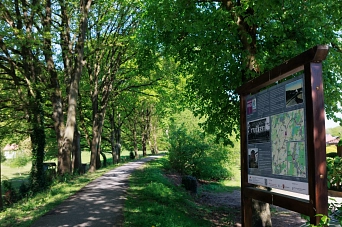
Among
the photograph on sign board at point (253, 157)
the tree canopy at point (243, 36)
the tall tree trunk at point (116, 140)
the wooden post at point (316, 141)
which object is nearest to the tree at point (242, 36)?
the tree canopy at point (243, 36)

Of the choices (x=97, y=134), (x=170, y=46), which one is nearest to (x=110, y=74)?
(x=97, y=134)

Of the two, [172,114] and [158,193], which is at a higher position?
[172,114]

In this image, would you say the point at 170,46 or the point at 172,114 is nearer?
the point at 170,46

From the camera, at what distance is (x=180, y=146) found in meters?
21.5

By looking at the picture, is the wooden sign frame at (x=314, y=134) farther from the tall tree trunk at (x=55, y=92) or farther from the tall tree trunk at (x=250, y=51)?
the tall tree trunk at (x=55, y=92)

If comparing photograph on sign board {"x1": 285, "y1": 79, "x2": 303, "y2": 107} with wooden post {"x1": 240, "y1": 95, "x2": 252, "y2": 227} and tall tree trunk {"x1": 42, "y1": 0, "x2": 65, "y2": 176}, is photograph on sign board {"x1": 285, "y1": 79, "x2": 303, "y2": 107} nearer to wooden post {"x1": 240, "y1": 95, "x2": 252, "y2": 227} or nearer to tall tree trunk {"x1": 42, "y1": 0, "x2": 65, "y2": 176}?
wooden post {"x1": 240, "y1": 95, "x2": 252, "y2": 227}

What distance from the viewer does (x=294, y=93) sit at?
151 inches

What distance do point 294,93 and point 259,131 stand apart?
3.30 ft

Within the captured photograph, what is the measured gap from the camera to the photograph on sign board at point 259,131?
176 inches

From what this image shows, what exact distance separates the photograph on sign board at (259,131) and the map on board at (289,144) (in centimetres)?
15

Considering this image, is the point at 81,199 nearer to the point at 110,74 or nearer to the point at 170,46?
the point at 170,46

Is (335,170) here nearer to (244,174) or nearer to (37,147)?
(244,174)

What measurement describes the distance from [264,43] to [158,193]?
20.3 feet

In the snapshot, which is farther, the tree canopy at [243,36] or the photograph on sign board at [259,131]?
the tree canopy at [243,36]
